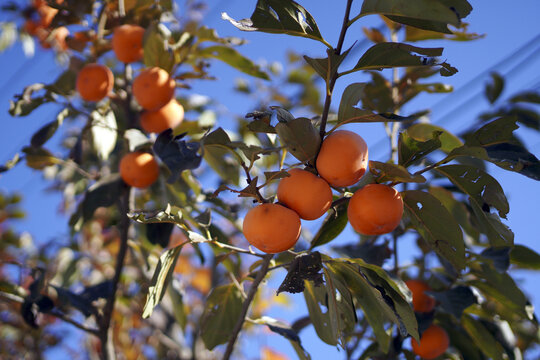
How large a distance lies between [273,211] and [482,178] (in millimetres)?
490

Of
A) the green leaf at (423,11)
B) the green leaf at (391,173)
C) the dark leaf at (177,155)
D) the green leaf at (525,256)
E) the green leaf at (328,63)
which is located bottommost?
the green leaf at (525,256)

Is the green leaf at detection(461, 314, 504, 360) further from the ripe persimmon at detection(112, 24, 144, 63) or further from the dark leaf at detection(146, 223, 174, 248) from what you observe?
the ripe persimmon at detection(112, 24, 144, 63)

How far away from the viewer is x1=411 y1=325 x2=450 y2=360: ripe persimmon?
157 cm

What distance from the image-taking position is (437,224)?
1.13 metres

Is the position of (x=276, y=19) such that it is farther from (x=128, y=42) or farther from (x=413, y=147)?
(x=128, y=42)

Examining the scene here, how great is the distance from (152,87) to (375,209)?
3.21ft

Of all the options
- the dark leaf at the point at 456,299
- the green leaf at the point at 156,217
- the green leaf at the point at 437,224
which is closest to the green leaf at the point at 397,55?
the green leaf at the point at 437,224

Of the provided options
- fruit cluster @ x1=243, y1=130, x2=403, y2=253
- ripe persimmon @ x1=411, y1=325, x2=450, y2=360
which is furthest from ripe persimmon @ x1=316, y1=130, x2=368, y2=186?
ripe persimmon @ x1=411, y1=325, x2=450, y2=360

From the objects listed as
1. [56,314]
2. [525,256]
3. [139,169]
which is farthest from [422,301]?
[56,314]

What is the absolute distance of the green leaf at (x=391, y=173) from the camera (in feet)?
3.23

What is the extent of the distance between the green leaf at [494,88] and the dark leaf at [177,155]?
1831 mm

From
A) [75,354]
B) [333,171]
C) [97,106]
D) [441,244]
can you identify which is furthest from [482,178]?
[75,354]

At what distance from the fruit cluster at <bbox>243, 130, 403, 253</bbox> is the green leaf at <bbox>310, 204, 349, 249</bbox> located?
0.75 feet

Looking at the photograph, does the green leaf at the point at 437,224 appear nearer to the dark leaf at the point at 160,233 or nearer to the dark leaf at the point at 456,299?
the dark leaf at the point at 456,299
